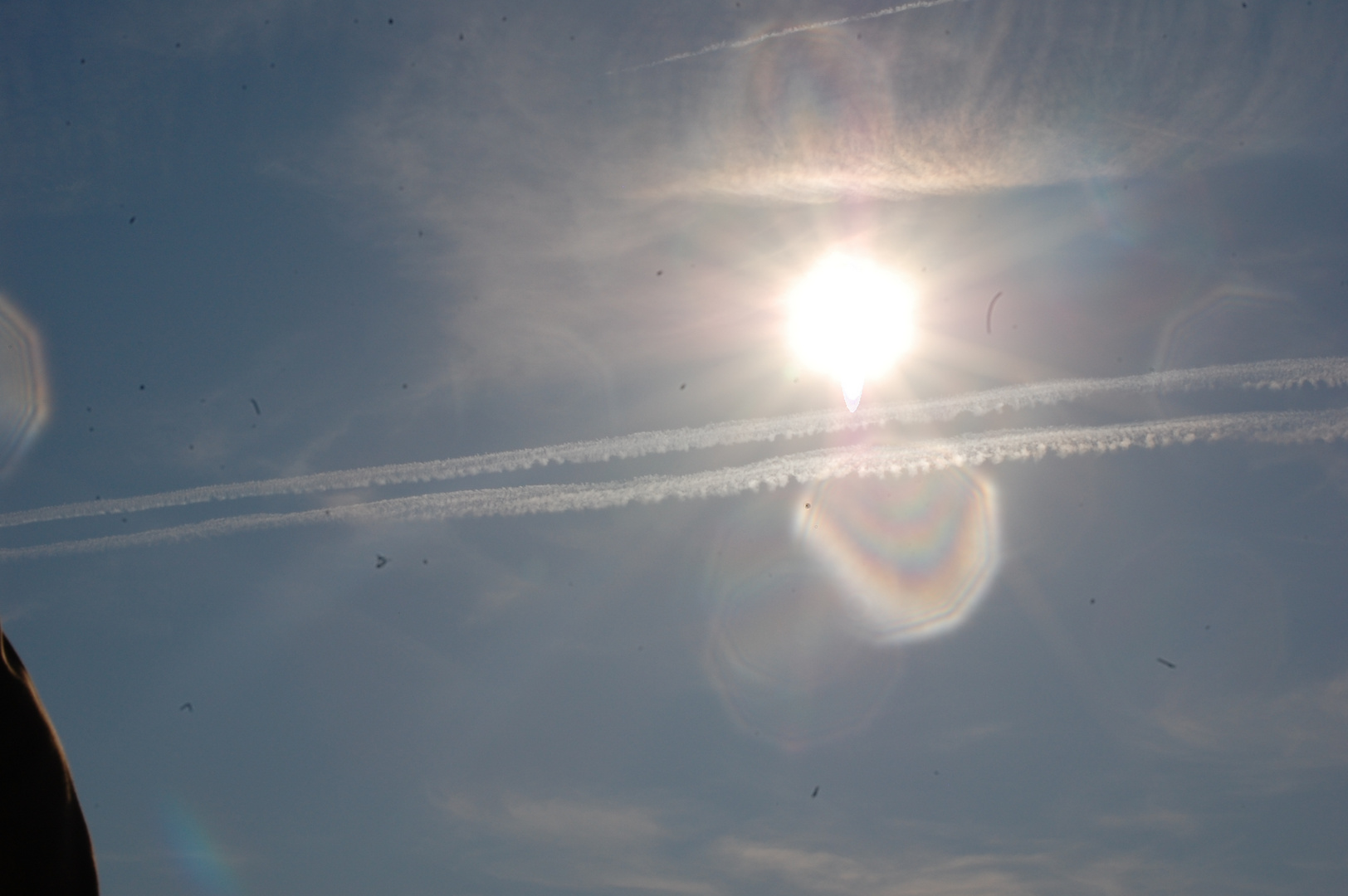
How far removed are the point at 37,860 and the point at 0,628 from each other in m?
0.89

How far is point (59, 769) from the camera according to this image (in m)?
4.21

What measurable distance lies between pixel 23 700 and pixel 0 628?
0.30 meters

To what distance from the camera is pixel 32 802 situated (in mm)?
4133

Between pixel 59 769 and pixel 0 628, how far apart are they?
25.2 inches

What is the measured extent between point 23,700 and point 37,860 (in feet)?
1.97

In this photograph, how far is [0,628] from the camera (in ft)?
13.0

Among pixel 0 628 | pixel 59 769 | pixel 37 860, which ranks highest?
pixel 0 628

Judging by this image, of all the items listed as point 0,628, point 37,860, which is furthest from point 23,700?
point 37,860

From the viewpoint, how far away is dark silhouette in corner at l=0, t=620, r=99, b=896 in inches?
158

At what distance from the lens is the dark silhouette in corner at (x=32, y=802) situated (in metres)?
4.01

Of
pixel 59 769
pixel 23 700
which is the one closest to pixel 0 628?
pixel 23 700

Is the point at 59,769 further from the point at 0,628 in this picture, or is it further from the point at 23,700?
the point at 0,628

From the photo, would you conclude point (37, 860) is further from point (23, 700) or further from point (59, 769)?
point (23, 700)

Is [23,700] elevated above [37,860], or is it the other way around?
[23,700]
